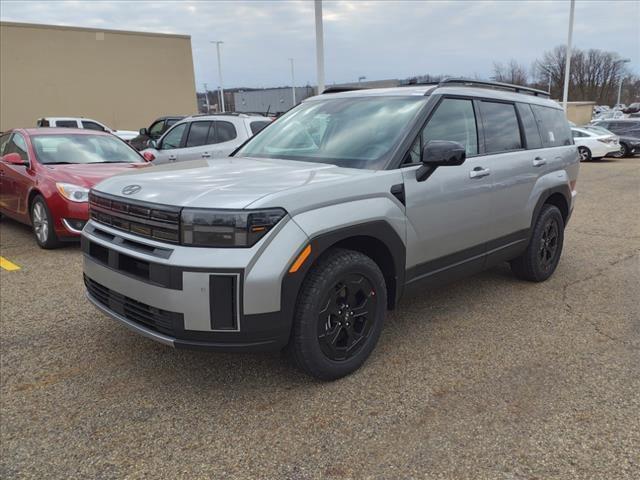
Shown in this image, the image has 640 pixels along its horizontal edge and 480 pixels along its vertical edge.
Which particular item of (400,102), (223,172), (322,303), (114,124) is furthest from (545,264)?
(114,124)

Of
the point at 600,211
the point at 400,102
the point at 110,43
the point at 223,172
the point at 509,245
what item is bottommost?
the point at 600,211

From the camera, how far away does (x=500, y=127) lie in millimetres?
4531

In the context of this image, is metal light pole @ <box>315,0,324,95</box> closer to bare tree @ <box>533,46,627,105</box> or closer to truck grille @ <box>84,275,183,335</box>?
truck grille @ <box>84,275,183,335</box>

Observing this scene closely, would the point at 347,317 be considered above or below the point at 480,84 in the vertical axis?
below

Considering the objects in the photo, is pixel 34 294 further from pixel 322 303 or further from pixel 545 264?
A: pixel 545 264

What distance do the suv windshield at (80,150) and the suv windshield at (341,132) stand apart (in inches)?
147

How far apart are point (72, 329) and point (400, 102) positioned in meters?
3.09

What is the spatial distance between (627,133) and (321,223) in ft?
79.9

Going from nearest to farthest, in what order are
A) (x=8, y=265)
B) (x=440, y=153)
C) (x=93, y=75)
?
(x=440, y=153) → (x=8, y=265) → (x=93, y=75)

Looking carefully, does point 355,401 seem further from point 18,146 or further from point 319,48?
point 319,48

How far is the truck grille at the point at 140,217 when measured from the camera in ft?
9.02

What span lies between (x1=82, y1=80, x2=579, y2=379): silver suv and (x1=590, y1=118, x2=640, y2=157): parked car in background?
20.9m

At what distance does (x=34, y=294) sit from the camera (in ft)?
16.0

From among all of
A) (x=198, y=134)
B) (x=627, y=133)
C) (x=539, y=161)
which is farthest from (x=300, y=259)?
(x=627, y=133)
